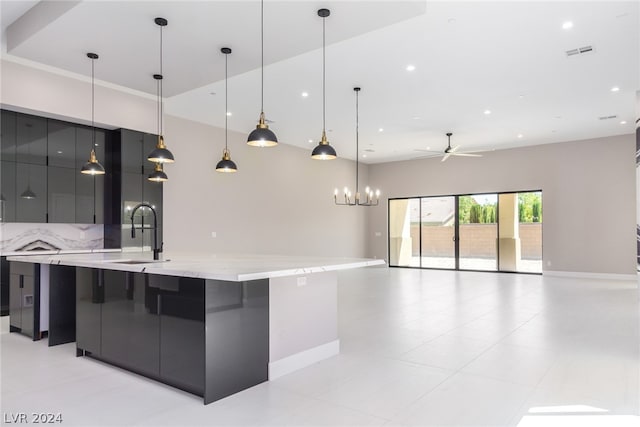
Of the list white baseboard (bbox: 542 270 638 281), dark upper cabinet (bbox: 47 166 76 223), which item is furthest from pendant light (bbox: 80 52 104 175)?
white baseboard (bbox: 542 270 638 281)

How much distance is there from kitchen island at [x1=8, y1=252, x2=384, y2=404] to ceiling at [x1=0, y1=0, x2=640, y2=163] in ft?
7.42

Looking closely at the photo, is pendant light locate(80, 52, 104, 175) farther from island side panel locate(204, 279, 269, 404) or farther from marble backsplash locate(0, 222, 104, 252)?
island side panel locate(204, 279, 269, 404)

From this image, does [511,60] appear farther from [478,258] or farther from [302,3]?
[478,258]

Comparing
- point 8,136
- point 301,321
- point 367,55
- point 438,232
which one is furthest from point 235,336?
point 438,232

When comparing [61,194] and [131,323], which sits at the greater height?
[61,194]

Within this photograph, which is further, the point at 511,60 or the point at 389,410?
the point at 511,60

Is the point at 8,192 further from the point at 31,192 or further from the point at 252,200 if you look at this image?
the point at 252,200

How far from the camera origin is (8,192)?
5.76 m

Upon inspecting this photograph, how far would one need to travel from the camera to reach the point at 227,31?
13.4ft

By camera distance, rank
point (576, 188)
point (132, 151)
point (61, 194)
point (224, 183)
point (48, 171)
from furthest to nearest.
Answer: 1. point (576, 188)
2. point (224, 183)
3. point (132, 151)
4. point (61, 194)
5. point (48, 171)

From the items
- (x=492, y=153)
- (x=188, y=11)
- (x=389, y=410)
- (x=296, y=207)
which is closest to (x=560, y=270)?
(x=492, y=153)

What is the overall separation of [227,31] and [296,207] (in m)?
7.08

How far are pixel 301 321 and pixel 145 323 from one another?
4.12ft

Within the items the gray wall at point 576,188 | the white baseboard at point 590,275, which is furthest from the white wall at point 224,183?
the white baseboard at point 590,275
